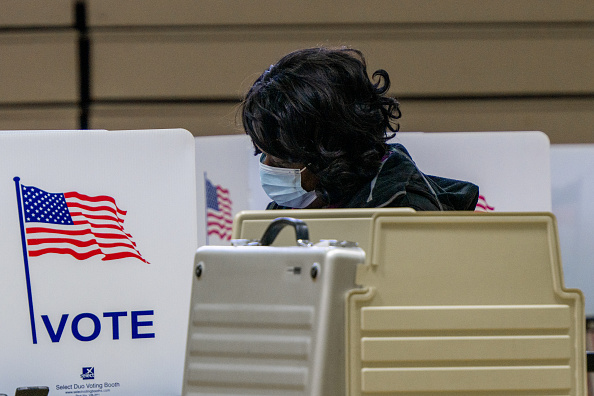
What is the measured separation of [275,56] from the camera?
2744mm

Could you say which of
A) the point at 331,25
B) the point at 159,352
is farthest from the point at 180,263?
the point at 331,25

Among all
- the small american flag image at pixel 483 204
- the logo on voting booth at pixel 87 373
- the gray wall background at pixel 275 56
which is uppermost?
the gray wall background at pixel 275 56

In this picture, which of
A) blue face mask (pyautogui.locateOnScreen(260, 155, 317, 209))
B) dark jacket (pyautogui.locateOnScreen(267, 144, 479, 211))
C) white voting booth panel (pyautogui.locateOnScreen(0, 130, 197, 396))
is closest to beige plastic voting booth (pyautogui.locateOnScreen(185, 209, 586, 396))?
white voting booth panel (pyautogui.locateOnScreen(0, 130, 197, 396))

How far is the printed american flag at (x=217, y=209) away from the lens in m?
1.82

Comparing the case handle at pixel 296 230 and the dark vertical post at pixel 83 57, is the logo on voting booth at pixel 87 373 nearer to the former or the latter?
the case handle at pixel 296 230

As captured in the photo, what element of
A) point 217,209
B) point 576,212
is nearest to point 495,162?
point 576,212

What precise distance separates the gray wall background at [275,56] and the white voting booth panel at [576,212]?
104 cm

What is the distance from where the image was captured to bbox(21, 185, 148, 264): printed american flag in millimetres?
905

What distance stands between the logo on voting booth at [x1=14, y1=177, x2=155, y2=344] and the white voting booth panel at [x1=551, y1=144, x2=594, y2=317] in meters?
1.15

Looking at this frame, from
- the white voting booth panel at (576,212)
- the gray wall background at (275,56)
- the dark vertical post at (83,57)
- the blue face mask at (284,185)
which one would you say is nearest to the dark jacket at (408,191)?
the blue face mask at (284,185)

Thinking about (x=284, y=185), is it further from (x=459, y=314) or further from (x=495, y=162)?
(x=459, y=314)

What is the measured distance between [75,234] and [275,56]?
1945mm

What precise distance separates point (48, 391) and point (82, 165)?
304mm

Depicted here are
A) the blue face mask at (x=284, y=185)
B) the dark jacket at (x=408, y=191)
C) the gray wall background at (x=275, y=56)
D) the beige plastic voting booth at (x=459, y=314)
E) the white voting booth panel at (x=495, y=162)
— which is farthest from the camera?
the gray wall background at (x=275, y=56)
